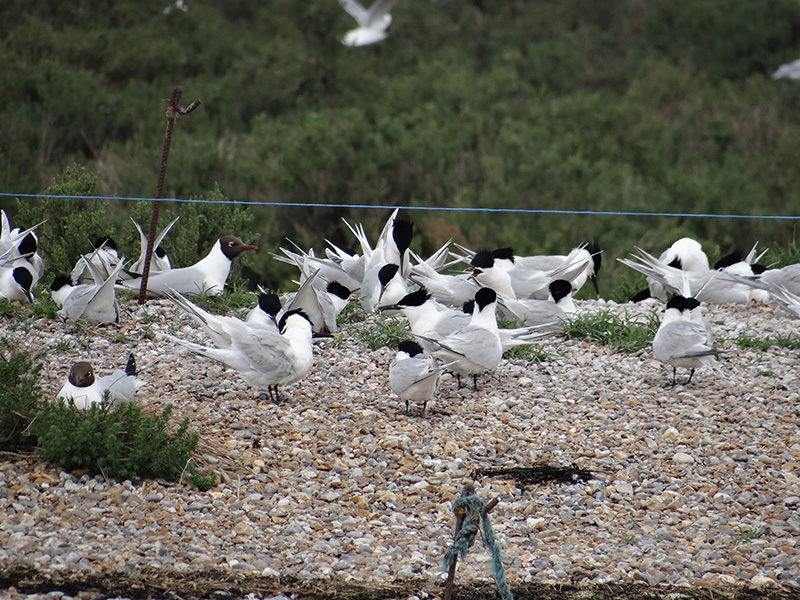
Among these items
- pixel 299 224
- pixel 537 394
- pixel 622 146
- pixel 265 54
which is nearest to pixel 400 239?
pixel 537 394

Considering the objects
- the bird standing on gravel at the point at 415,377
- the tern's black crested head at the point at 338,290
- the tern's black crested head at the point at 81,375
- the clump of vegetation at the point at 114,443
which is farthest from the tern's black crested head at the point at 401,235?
the clump of vegetation at the point at 114,443

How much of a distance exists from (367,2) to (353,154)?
10.2 meters

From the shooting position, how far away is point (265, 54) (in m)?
18.9

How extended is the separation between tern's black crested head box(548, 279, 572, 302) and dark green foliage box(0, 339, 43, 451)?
12.4 feet

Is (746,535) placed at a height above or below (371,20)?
below

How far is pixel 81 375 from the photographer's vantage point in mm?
4363

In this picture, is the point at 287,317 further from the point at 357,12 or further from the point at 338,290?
the point at 357,12

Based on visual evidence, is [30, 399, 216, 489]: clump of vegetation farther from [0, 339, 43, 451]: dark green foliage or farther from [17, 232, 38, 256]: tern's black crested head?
[17, 232, 38, 256]: tern's black crested head

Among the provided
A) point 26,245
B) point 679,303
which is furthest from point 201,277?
point 679,303

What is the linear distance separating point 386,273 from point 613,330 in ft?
5.38

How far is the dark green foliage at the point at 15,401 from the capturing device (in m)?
4.09

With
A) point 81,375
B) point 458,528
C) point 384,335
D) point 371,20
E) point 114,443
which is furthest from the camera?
A: point 371,20

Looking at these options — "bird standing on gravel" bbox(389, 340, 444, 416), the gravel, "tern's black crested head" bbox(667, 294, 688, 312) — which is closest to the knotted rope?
the gravel

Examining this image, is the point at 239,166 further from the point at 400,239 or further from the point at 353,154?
the point at 400,239
